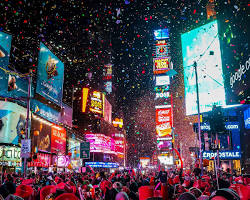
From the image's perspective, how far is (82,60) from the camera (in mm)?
75375

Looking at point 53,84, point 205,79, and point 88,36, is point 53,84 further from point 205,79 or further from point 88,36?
point 88,36

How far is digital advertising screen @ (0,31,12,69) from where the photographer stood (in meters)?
29.5

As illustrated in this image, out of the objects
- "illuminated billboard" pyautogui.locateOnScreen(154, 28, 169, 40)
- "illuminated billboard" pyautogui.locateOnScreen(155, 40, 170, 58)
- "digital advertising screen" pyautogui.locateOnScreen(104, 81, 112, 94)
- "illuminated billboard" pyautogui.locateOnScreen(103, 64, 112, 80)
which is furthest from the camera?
"illuminated billboard" pyautogui.locateOnScreen(103, 64, 112, 80)

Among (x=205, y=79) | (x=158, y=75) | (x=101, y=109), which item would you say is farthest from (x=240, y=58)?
(x=158, y=75)

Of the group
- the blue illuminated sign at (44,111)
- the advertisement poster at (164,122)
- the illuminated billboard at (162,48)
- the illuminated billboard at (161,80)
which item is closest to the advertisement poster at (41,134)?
the blue illuminated sign at (44,111)

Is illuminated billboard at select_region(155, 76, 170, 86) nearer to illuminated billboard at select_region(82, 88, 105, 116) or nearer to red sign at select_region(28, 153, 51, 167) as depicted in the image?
illuminated billboard at select_region(82, 88, 105, 116)

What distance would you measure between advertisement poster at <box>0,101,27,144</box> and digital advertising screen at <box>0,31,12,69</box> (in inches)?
184

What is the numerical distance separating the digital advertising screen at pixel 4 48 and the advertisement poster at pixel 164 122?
1782 inches

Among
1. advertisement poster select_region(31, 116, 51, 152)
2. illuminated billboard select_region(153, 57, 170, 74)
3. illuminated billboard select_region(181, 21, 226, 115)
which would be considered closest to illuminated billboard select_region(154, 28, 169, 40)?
illuminated billboard select_region(153, 57, 170, 74)

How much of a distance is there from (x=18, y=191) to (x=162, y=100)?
116 m

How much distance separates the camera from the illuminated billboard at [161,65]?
9068 cm

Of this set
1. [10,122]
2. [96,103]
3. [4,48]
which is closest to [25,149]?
→ [10,122]

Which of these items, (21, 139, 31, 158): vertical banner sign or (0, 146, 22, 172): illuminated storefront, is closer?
(21, 139, 31, 158): vertical banner sign

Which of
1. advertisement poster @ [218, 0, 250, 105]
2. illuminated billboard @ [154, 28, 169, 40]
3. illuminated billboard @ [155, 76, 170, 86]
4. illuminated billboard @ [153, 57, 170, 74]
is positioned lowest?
advertisement poster @ [218, 0, 250, 105]
